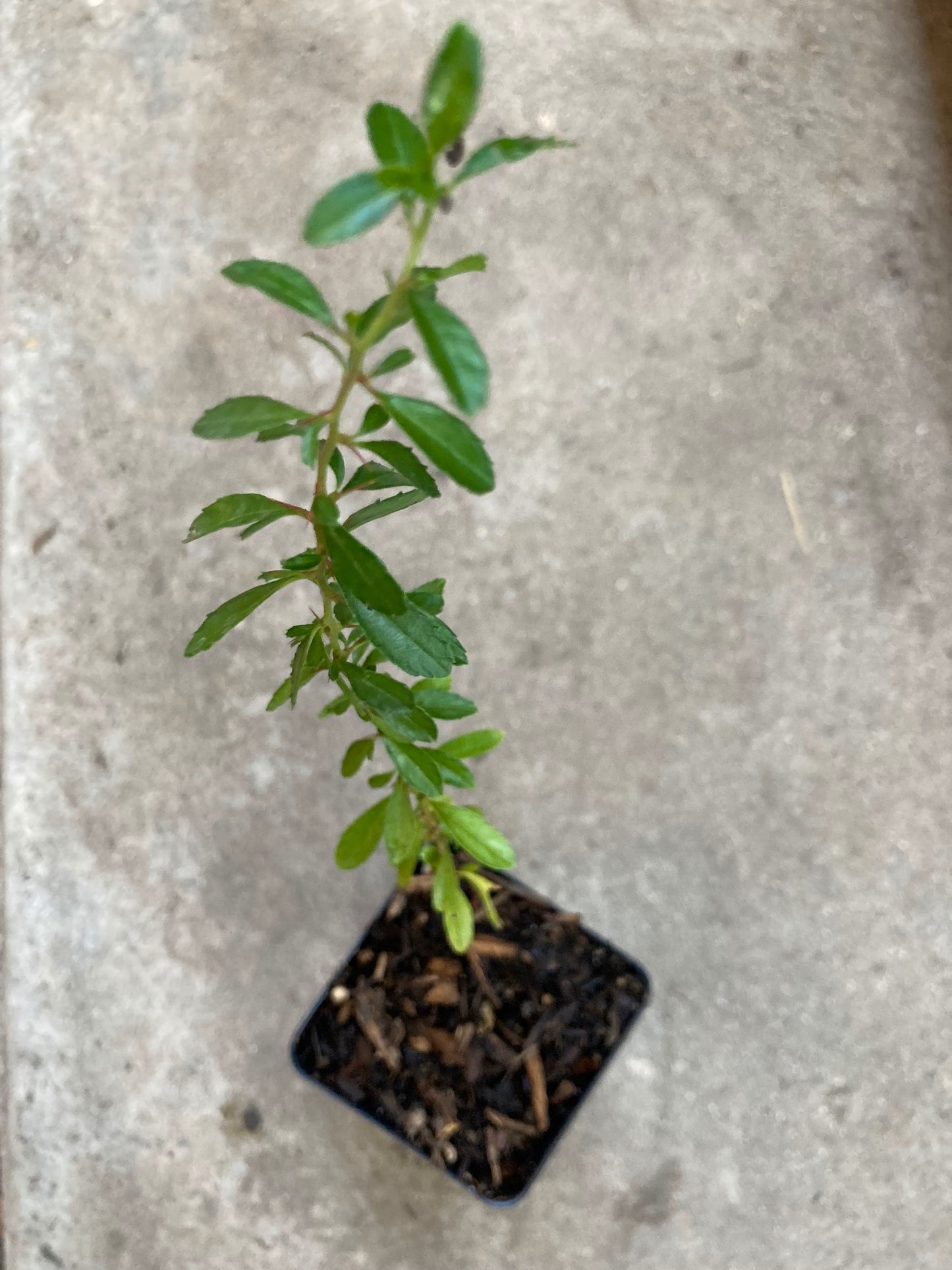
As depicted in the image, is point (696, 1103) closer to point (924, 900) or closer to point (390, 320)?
point (924, 900)

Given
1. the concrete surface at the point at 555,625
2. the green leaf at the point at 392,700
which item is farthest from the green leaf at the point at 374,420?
the concrete surface at the point at 555,625

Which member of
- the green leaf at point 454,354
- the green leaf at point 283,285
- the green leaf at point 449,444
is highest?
the green leaf at point 283,285

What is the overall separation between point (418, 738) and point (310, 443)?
315mm

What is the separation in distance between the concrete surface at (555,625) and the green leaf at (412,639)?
100 centimetres

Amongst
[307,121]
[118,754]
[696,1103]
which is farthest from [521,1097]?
[307,121]

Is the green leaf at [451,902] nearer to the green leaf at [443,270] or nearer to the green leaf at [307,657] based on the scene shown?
the green leaf at [307,657]

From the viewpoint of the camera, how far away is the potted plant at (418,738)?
559mm

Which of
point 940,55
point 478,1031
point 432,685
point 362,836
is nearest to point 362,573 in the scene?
point 432,685

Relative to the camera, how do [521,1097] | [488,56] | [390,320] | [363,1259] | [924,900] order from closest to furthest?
[390,320] → [521,1097] → [363,1259] → [924,900] → [488,56]

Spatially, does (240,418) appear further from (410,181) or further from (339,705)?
(339,705)

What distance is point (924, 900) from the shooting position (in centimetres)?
176

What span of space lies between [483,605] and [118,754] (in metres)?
0.79

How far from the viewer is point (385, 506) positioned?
30.2 inches

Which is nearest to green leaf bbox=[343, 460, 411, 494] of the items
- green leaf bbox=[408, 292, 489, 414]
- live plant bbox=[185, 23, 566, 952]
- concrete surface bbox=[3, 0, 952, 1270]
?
live plant bbox=[185, 23, 566, 952]
